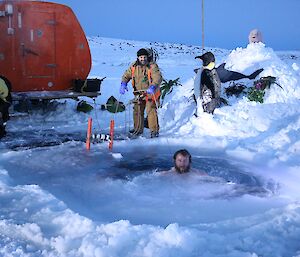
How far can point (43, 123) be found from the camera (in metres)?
10.1

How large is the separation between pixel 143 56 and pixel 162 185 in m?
3.24

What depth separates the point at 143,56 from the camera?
27.4 ft

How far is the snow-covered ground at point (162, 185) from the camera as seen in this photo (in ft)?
12.4

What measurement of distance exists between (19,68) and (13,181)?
4.74 metres

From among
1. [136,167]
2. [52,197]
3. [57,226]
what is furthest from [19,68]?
[57,226]

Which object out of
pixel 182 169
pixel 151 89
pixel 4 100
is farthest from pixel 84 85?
pixel 182 169

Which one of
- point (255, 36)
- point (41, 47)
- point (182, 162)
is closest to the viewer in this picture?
point (182, 162)

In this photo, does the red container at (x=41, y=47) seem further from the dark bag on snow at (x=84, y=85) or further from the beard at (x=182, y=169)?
the beard at (x=182, y=169)

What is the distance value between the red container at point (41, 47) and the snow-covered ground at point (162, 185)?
93 centimetres

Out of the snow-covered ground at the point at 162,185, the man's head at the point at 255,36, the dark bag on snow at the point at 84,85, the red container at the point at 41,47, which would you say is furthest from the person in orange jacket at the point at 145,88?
the man's head at the point at 255,36

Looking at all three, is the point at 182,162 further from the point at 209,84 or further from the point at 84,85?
the point at 84,85

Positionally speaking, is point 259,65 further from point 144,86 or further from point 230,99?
point 144,86

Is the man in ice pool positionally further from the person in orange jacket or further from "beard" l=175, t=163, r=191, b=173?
the person in orange jacket

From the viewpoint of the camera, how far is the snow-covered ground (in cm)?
377
